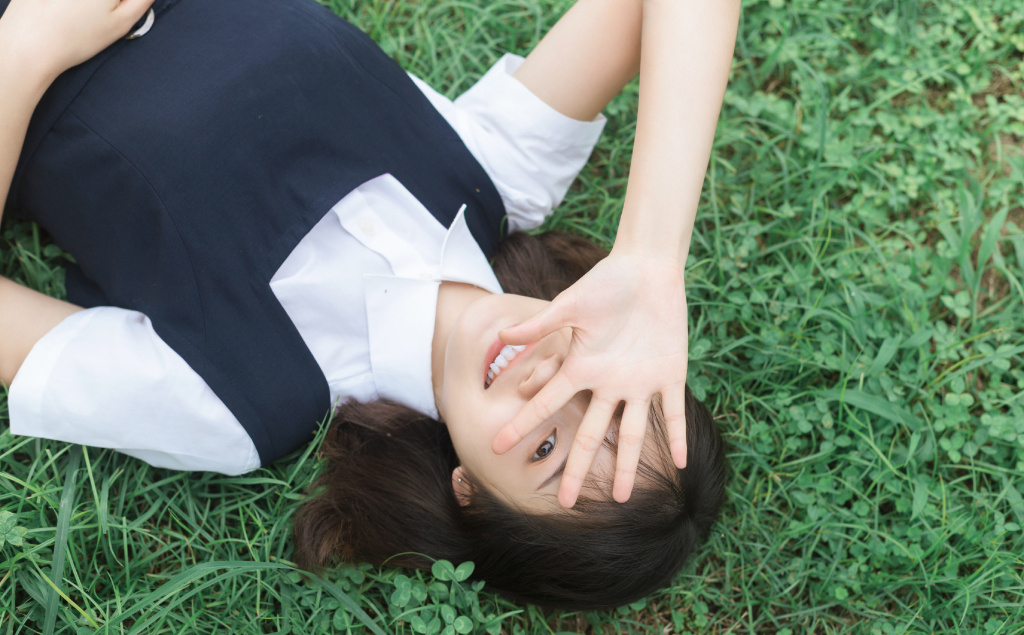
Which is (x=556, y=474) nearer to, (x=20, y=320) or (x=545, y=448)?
(x=545, y=448)

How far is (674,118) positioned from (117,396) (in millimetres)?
1501

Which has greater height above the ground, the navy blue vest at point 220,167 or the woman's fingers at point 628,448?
the navy blue vest at point 220,167

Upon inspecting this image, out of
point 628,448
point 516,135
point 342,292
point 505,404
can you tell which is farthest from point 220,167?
point 628,448

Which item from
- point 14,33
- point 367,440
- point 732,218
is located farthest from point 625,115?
point 14,33

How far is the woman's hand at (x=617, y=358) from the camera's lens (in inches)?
55.7

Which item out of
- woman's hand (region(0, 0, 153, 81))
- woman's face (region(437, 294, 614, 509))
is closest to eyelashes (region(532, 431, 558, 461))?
woman's face (region(437, 294, 614, 509))

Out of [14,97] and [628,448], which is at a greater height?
[14,97]

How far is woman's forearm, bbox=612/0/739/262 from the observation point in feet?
5.14

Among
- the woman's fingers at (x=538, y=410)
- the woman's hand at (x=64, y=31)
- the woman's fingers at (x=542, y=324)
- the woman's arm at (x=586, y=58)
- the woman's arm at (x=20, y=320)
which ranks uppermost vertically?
the woman's hand at (x=64, y=31)

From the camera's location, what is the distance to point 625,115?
2404mm

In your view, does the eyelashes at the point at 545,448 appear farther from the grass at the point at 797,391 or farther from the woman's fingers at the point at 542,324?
the grass at the point at 797,391

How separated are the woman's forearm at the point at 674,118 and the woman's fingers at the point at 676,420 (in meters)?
0.32

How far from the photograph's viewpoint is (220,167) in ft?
5.55

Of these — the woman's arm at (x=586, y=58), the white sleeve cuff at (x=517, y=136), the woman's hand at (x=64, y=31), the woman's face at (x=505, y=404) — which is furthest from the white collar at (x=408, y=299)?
the woman's hand at (x=64, y=31)
